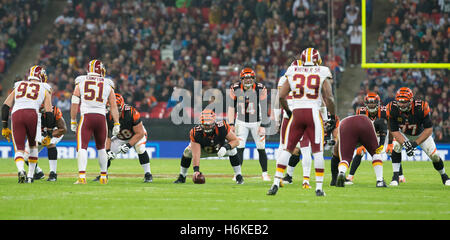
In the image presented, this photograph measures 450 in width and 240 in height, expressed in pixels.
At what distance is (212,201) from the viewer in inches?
378

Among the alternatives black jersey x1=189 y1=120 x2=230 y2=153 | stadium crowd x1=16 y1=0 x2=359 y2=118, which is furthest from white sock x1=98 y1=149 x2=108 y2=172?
stadium crowd x1=16 y1=0 x2=359 y2=118

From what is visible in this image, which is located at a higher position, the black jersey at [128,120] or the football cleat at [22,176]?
the black jersey at [128,120]

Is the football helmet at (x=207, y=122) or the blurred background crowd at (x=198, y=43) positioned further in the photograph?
the blurred background crowd at (x=198, y=43)

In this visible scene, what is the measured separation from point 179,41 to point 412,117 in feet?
51.2

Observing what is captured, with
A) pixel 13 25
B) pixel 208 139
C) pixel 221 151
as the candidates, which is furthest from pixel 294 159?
pixel 13 25

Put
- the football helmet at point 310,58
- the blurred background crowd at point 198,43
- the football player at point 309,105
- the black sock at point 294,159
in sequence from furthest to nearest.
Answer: the blurred background crowd at point 198,43, the black sock at point 294,159, the football helmet at point 310,58, the football player at point 309,105

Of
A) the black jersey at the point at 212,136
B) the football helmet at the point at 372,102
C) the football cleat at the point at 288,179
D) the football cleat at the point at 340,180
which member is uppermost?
the football helmet at the point at 372,102

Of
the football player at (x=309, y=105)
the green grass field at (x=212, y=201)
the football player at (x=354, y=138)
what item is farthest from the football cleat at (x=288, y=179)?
the football player at (x=309, y=105)

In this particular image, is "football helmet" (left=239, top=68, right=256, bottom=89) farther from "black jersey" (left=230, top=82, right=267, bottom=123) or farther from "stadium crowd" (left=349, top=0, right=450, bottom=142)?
"stadium crowd" (left=349, top=0, right=450, bottom=142)

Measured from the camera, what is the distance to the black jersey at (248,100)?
14.0 m

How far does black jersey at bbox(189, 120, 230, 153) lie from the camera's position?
1275cm

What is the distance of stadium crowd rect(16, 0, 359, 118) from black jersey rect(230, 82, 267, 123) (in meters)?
10.0

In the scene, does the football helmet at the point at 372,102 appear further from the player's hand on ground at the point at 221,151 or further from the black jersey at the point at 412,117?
the player's hand on ground at the point at 221,151

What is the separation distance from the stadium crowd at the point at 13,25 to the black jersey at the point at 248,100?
16.0 metres
